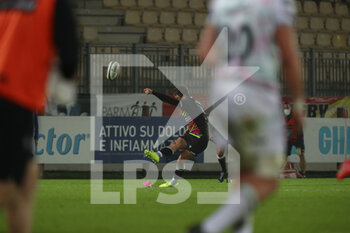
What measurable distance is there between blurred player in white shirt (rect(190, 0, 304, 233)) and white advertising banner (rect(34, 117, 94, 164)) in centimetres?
1651

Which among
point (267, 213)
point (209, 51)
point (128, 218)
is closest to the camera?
point (209, 51)

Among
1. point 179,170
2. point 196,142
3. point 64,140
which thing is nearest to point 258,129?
point 179,170

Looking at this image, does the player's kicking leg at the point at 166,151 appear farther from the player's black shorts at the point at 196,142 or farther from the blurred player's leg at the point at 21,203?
Result: the blurred player's leg at the point at 21,203

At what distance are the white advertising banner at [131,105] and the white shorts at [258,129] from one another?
17.0 metres

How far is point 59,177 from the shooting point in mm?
19406

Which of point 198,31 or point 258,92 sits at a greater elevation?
point 198,31

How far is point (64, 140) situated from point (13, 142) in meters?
16.6

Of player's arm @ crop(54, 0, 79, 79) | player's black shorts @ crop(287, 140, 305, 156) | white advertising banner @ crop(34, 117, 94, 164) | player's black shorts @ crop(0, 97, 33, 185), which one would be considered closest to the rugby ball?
white advertising banner @ crop(34, 117, 94, 164)

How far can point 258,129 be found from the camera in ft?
15.6

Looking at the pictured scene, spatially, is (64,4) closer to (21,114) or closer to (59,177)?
(21,114)

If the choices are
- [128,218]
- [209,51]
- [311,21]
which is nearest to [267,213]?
[128,218]

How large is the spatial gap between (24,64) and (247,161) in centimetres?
162

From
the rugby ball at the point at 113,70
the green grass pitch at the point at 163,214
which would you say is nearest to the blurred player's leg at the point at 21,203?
the green grass pitch at the point at 163,214

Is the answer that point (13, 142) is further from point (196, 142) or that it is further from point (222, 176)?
point (222, 176)
